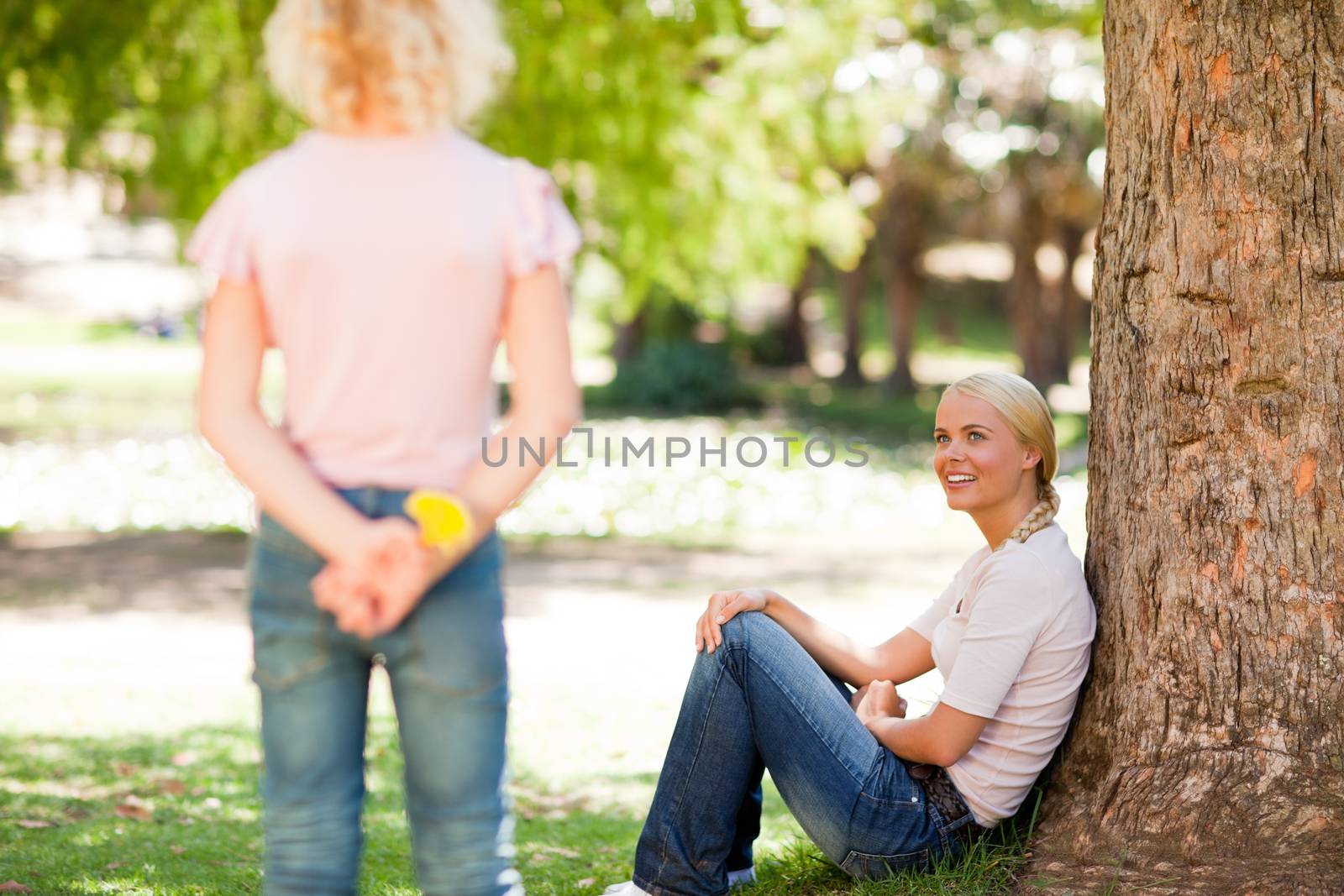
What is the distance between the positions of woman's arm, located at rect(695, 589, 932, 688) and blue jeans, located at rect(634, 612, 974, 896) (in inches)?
6.5

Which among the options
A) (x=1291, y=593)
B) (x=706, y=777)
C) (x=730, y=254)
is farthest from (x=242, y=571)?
(x=1291, y=593)

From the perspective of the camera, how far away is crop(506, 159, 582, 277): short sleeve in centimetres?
203

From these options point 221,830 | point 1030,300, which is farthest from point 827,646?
point 1030,300

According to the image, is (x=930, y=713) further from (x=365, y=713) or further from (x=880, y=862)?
(x=365, y=713)

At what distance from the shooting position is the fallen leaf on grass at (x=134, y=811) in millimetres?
4621

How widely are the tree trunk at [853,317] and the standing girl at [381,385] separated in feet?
88.3

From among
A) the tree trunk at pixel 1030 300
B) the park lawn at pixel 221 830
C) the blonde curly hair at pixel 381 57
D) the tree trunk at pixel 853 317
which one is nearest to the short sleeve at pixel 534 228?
the blonde curly hair at pixel 381 57

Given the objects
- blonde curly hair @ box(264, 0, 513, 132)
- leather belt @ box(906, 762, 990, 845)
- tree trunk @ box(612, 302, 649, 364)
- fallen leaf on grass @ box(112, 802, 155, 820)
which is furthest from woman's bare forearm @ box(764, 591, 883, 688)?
tree trunk @ box(612, 302, 649, 364)

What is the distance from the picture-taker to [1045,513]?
3293mm

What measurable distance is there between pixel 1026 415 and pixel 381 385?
1818 millimetres

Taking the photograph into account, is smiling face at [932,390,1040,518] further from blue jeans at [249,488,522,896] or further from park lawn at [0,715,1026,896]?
blue jeans at [249,488,522,896]

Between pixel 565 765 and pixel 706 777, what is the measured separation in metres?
2.40

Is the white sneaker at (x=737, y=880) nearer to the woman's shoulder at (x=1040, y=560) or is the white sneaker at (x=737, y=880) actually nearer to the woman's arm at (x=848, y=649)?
the woman's arm at (x=848, y=649)

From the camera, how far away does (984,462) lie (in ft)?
10.9
